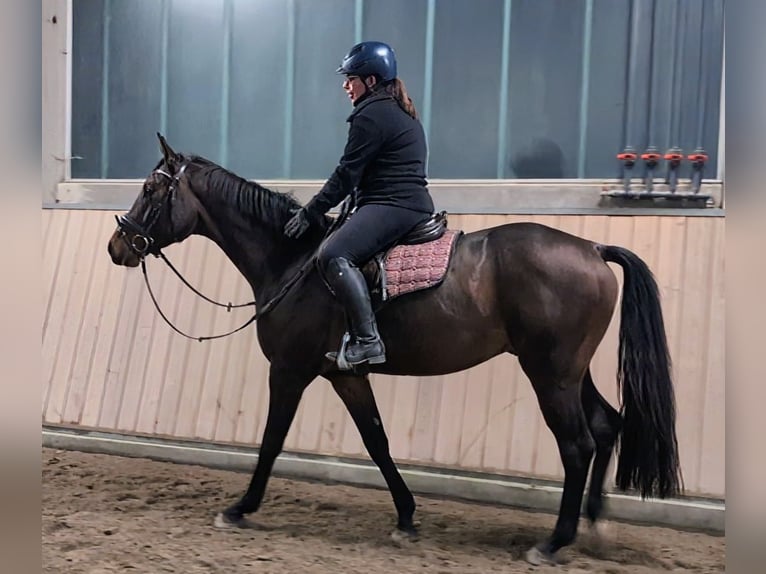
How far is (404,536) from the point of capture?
2.51 metres

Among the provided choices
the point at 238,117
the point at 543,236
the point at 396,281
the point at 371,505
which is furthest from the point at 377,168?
the point at 371,505

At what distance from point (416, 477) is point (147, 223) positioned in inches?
63.2

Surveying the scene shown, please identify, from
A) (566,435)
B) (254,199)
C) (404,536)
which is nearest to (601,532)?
(566,435)

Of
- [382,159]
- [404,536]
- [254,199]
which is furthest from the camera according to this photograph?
[254,199]

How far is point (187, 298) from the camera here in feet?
11.7

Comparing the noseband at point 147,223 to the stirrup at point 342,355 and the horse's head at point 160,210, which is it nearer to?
the horse's head at point 160,210

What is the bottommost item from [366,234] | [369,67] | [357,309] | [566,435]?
[566,435]

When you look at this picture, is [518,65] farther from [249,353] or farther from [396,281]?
[249,353]

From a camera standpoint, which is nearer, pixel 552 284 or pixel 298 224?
pixel 552 284

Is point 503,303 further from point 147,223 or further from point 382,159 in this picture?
point 147,223

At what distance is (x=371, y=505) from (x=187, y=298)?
1.46m

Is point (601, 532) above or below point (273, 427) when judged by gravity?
below

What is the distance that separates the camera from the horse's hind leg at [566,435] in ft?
7.43
